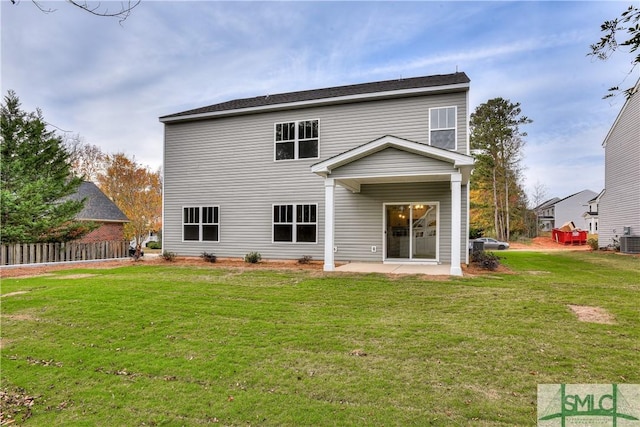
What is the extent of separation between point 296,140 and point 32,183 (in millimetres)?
11168

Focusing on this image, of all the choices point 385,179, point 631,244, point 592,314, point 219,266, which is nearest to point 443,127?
point 385,179

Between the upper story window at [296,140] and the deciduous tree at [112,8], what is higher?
the upper story window at [296,140]

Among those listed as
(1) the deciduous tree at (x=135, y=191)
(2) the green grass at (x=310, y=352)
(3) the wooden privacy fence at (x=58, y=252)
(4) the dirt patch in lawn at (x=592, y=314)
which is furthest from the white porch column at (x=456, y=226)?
(1) the deciduous tree at (x=135, y=191)

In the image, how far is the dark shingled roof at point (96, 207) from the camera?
2142cm

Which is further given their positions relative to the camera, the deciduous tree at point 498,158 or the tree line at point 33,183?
the deciduous tree at point 498,158

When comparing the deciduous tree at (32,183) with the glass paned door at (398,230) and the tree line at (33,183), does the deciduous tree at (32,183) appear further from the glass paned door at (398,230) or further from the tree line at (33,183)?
the glass paned door at (398,230)

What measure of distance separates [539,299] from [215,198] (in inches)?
489

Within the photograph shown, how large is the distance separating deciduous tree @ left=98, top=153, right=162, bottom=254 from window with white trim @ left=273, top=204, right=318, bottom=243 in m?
18.8

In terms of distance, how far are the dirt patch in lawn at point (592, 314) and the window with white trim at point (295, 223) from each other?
8762mm

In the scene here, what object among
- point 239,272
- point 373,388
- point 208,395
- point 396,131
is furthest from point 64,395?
point 396,131

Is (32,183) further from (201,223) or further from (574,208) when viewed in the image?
(574,208)

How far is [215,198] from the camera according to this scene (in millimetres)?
Result: 15172

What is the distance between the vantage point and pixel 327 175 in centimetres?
1093
